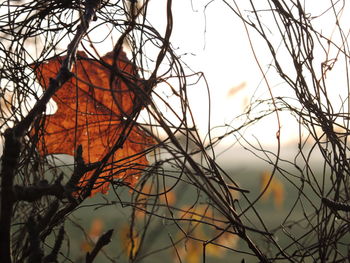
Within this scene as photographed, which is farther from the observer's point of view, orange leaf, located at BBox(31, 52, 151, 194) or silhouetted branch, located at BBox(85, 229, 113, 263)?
orange leaf, located at BBox(31, 52, 151, 194)

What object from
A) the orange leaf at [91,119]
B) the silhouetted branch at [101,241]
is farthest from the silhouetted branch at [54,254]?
the orange leaf at [91,119]

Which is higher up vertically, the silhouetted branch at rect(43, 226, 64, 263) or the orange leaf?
the orange leaf

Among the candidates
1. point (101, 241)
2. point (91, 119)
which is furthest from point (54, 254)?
point (91, 119)

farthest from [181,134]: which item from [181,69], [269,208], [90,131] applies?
[269,208]

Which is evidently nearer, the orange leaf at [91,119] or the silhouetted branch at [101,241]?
the silhouetted branch at [101,241]

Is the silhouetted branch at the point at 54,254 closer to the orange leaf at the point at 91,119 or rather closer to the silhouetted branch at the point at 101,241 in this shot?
the silhouetted branch at the point at 101,241

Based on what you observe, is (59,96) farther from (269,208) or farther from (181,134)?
(269,208)

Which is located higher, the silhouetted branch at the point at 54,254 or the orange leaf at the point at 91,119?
the orange leaf at the point at 91,119

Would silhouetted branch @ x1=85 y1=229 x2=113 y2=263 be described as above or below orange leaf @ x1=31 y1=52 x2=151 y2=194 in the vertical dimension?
below

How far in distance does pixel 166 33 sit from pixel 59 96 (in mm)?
346

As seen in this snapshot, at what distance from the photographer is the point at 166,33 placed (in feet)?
3.05

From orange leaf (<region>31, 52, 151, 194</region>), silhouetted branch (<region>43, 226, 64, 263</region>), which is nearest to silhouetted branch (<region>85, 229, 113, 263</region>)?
silhouetted branch (<region>43, 226, 64, 263</region>)

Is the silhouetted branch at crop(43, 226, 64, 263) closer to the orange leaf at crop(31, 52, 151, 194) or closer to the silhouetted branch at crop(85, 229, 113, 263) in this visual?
the silhouetted branch at crop(85, 229, 113, 263)

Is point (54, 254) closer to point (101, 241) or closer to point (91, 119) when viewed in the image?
point (101, 241)
